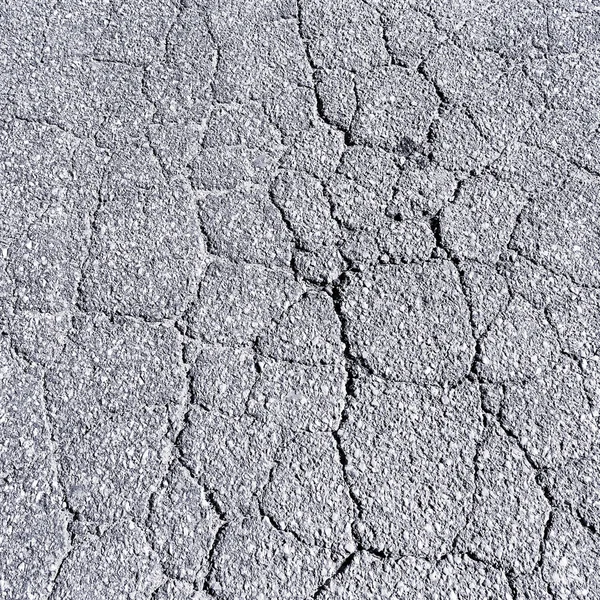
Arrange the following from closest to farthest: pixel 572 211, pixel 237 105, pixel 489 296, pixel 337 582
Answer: pixel 337 582
pixel 489 296
pixel 572 211
pixel 237 105

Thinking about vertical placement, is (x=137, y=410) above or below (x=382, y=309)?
below

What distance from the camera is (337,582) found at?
6.42 ft

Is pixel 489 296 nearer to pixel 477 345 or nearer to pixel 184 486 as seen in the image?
pixel 477 345

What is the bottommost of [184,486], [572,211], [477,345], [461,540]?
[184,486]

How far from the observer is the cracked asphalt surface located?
2.02 meters

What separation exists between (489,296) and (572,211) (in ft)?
1.59

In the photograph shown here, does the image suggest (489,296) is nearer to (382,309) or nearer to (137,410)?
(382,309)

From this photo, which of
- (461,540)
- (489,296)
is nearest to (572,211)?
(489,296)

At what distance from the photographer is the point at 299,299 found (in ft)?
8.05

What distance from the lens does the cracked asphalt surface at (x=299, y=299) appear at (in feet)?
6.62

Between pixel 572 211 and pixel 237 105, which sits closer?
pixel 572 211

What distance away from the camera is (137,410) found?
2.23 m

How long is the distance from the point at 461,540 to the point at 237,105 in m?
1.74

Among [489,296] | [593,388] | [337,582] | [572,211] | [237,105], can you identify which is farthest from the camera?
[237,105]
